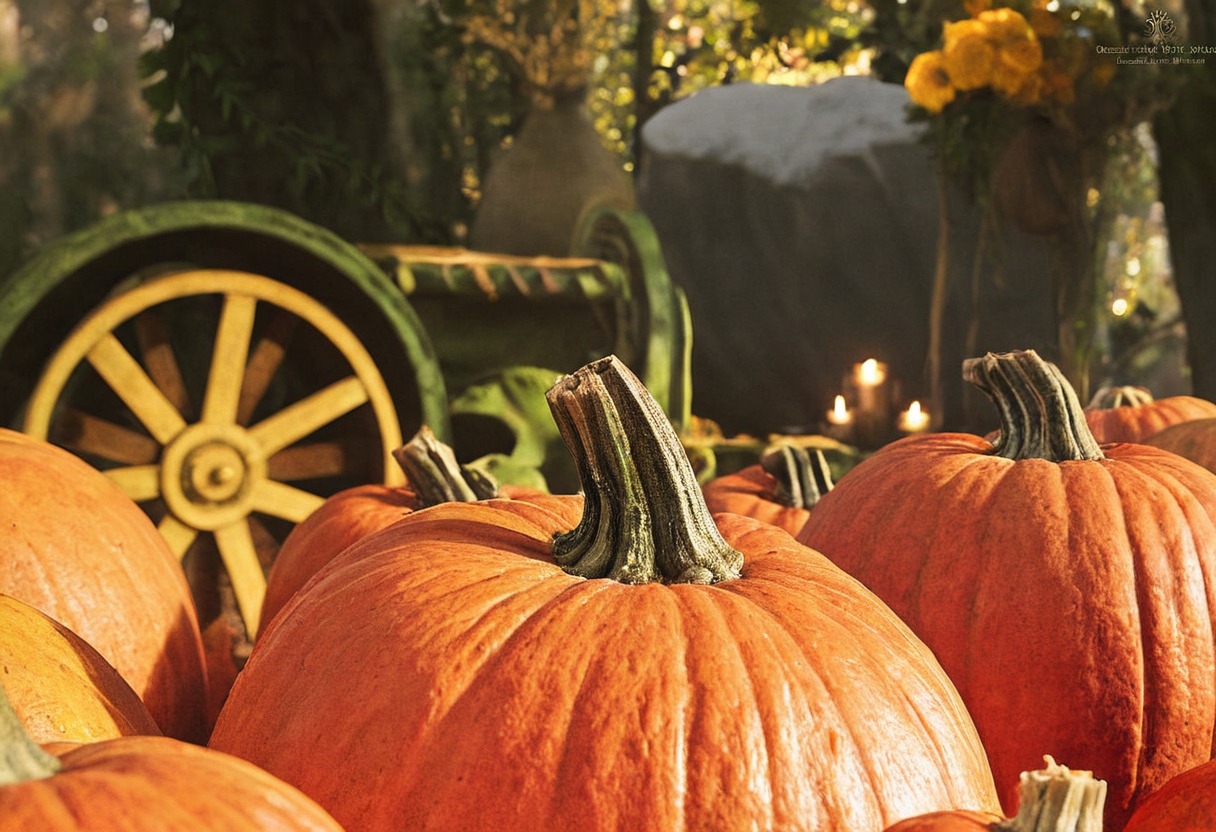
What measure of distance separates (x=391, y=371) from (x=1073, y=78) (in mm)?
2452

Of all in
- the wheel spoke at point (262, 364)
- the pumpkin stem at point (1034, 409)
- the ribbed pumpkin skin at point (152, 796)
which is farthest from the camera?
the wheel spoke at point (262, 364)

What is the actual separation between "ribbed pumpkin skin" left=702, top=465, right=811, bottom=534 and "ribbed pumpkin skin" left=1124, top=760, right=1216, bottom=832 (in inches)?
47.7

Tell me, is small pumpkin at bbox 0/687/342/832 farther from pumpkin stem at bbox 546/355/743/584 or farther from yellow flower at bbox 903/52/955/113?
yellow flower at bbox 903/52/955/113

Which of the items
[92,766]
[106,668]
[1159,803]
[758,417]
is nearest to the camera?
[92,766]

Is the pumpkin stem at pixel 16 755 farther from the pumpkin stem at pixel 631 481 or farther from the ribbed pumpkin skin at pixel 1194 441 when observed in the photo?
the ribbed pumpkin skin at pixel 1194 441

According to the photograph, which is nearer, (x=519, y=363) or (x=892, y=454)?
(x=892, y=454)

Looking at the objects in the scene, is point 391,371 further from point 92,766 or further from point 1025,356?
point 92,766

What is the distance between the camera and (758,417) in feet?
21.6

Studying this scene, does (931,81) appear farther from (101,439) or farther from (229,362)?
(101,439)

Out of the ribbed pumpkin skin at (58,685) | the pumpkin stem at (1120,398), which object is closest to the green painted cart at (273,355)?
the pumpkin stem at (1120,398)

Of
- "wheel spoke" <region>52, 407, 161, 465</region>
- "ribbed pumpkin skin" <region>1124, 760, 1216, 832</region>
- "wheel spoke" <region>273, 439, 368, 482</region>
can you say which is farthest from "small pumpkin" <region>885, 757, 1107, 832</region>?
"wheel spoke" <region>273, 439, 368, 482</region>

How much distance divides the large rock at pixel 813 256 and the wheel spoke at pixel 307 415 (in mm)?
3768

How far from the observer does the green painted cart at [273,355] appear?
2486 millimetres

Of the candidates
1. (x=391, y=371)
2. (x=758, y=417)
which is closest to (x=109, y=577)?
(x=391, y=371)
